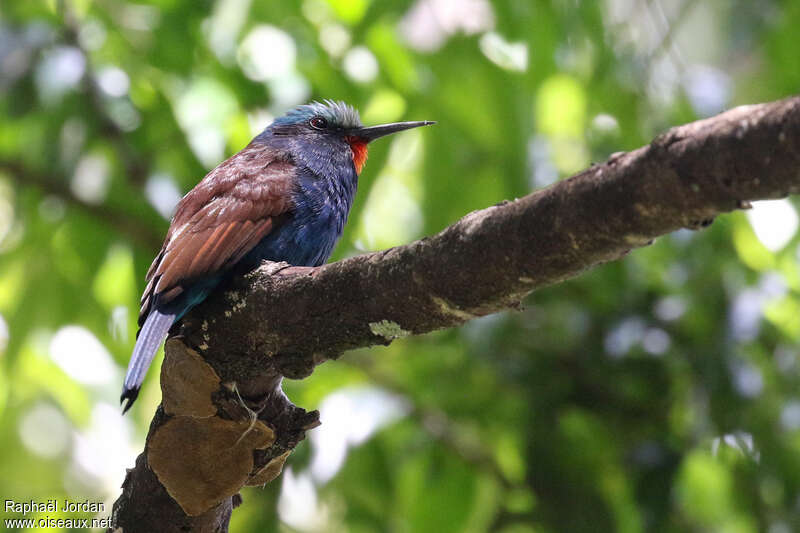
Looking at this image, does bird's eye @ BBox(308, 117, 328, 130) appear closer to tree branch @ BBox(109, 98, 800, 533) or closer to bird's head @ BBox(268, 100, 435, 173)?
bird's head @ BBox(268, 100, 435, 173)

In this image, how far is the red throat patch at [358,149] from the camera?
3.97m

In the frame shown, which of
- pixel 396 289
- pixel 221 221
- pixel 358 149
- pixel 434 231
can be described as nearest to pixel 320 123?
pixel 358 149

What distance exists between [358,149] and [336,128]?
0.13m

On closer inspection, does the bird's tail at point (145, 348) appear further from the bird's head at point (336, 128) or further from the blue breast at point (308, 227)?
the bird's head at point (336, 128)

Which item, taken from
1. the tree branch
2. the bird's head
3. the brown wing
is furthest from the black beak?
the tree branch

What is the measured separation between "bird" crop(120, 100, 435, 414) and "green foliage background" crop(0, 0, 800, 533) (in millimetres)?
216

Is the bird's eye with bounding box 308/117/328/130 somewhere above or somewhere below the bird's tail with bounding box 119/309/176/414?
below

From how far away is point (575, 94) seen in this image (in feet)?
17.6

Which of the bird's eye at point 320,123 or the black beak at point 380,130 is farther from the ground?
the bird's eye at point 320,123

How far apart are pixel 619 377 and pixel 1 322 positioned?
3168 mm

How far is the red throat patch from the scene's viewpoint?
13.0 feet

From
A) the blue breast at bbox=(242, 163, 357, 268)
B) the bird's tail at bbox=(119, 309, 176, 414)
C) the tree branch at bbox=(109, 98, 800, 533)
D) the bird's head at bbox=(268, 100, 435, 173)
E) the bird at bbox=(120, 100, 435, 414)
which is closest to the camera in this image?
the tree branch at bbox=(109, 98, 800, 533)

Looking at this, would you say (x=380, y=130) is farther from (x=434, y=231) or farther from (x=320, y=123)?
(x=434, y=231)

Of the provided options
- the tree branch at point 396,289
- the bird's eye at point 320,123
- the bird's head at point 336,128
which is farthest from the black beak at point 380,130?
the tree branch at point 396,289
